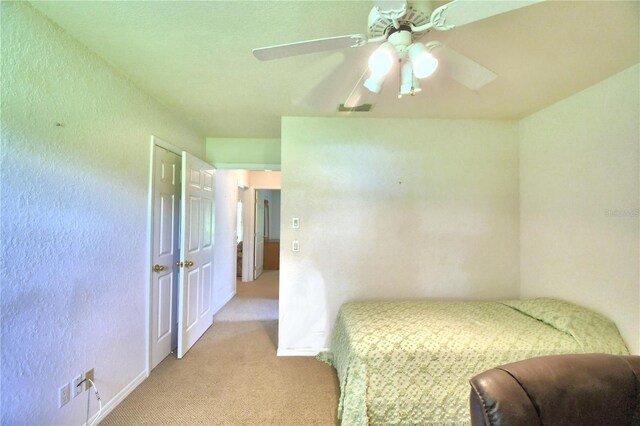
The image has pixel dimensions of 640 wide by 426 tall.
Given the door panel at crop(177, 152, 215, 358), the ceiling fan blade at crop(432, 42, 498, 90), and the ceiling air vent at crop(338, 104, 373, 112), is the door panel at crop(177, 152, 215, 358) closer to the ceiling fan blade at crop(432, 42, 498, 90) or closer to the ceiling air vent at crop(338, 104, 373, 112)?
the ceiling air vent at crop(338, 104, 373, 112)

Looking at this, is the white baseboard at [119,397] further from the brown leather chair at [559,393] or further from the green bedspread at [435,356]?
the brown leather chair at [559,393]

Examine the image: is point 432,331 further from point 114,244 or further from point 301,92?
point 114,244

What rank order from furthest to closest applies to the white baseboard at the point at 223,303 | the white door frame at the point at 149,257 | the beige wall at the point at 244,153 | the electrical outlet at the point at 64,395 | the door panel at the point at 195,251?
the white baseboard at the point at 223,303
the beige wall at the point at 244,153
the door panel at the point at 195,251
the white door frame at the point at 149,257
the electrical outlet at the point at 64,395

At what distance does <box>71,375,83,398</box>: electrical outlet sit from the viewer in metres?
1.59

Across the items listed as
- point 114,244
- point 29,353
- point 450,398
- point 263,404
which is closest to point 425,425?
point 450,398

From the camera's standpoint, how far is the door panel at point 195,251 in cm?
259

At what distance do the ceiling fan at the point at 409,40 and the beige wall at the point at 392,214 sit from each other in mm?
1425

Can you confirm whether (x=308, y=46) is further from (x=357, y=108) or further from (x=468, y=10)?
(x=357, y=108)

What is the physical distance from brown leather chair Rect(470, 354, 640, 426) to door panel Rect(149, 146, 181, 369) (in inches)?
97.5

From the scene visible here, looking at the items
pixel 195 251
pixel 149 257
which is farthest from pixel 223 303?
pixel 149 257

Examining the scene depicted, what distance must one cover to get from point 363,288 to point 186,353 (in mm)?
1855

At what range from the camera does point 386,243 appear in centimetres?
272

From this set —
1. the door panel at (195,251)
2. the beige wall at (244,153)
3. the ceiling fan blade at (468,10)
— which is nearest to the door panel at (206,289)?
the door panel at (195,251)

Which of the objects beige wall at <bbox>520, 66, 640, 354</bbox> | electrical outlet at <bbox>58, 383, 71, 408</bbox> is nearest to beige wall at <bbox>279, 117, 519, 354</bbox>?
beige wall at <bbox>520, 66, 640, 354</bbox>
